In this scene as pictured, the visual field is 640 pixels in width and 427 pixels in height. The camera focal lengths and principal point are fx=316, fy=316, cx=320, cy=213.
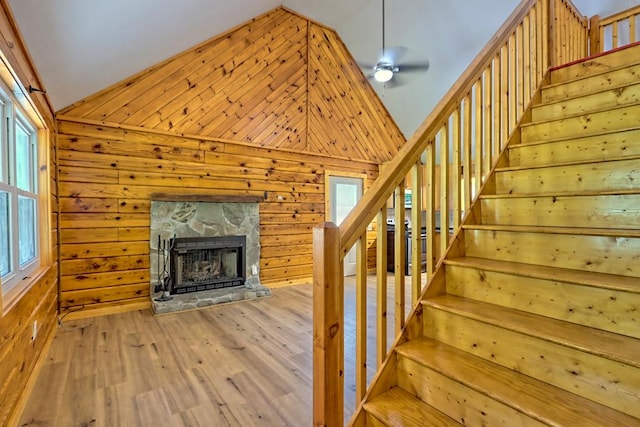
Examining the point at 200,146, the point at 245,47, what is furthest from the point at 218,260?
the point at 245,47

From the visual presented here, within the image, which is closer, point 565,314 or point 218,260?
point 565,314

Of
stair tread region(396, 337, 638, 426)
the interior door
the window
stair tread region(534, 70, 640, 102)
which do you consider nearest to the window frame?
the window

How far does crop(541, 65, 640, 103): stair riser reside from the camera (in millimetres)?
2170

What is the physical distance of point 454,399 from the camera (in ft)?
4.23

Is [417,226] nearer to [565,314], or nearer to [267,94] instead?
[565,314]

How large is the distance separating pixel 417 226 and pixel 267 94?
3886 mm

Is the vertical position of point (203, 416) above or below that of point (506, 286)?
below

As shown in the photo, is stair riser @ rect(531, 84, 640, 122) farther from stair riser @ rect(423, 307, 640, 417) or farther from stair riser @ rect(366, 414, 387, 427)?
stair riser @ rect(366, 414, 387, 427)

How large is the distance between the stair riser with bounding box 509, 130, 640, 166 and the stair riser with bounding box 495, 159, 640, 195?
0.35 ft

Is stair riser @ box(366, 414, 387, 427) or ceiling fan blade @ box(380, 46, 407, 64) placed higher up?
ceiling fan blade @ box(380, 46, 407, 64)

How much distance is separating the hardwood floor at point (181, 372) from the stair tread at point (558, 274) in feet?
3.79

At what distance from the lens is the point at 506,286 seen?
1.54 metres

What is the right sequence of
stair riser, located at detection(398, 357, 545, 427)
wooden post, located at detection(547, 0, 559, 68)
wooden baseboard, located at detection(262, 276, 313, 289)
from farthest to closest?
wooden baseboard, located at detection(262, 276, 313, 289) < wooden post, located at detection(547, 0, 559, 68) < stair riser, located at detection(398, 357, 545, 427)

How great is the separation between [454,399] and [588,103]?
224 cm
